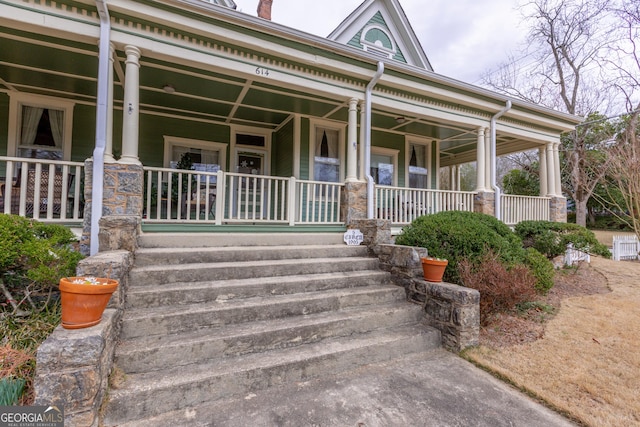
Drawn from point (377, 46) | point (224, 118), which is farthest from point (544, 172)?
point (224, 118)

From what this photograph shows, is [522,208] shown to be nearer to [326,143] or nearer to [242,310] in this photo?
[326,143]

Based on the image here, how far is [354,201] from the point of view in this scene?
5.14 m

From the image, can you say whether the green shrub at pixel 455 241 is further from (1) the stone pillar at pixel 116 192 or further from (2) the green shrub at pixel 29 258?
(2) the green shrub at pixel 29 258

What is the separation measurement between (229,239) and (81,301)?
205cm

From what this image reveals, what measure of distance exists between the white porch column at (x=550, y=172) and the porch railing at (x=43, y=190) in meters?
9.76

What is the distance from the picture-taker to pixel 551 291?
5.24 m

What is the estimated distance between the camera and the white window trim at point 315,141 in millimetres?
6707

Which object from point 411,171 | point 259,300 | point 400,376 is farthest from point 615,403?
point 411,171

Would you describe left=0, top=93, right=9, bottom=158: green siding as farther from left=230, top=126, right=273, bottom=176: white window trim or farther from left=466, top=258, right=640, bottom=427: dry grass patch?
left=466, top=258, right=640, bottom=427: dry grass patch

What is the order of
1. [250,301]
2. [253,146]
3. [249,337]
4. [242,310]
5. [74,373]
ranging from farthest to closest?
[253,146] → [250,301] → [242,310] → [249,337] → [74,373]

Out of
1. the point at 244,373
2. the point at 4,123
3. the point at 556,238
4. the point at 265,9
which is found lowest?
the point at 244,373

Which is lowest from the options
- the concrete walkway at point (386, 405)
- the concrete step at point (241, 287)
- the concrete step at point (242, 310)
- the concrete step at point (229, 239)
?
the concrete walkway at point (386, 405)

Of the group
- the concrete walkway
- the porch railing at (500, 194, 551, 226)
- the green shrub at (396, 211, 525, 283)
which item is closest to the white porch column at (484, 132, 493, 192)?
the porch railing at (500, 194, 551, 226)

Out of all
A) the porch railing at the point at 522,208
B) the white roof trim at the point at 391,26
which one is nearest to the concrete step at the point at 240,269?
the porch railing at the point at 522,208
